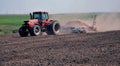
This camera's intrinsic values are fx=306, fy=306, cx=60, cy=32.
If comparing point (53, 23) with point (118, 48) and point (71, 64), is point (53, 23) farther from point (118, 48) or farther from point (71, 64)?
point (71, 64)

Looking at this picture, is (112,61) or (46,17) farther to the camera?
(46,17)

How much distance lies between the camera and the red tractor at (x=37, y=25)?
85.9ft

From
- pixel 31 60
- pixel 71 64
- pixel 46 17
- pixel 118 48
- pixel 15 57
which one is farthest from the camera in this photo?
pixel 46 17

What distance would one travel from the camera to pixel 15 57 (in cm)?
1448

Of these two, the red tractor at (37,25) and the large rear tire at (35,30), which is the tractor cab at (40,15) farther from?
the large rear tire at (35,30)

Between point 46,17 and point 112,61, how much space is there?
51.5 feet

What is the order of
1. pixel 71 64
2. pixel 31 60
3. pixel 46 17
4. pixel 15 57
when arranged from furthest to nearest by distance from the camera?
1. pixel 46 17
2. pixel 15 57
3. pixel 31 60
4. pixel 71 64

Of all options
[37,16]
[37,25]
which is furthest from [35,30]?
[37,16]

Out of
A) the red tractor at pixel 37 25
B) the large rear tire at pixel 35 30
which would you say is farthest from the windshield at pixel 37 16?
the large rear tire at pixel 35 30

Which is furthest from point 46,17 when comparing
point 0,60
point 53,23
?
point 0,60

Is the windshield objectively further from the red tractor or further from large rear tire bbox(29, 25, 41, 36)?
large rear tire bbox(29, 25, 41, 36)

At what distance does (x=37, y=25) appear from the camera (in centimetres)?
2650

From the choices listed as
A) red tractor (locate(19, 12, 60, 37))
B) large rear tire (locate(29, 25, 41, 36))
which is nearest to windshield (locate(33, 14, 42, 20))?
red tractor (locate(19, 12, 60, 37))

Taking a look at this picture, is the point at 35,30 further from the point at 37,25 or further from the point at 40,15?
the point at 40,15
